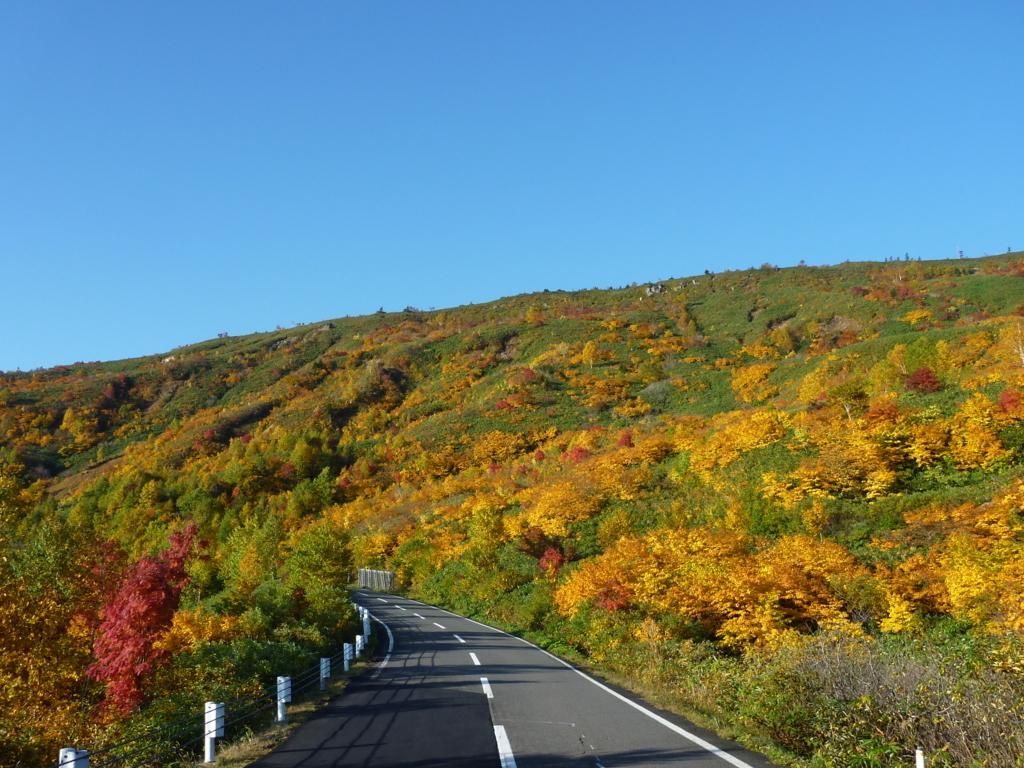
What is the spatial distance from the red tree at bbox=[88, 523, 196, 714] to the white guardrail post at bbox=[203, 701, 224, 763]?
15.6 feet

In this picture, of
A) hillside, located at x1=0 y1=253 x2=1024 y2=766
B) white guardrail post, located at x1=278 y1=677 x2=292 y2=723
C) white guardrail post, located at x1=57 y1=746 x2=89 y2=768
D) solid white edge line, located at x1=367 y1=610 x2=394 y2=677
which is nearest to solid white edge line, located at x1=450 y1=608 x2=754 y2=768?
hillside, located at x1=0 y1=253 x2=1024 y2=766

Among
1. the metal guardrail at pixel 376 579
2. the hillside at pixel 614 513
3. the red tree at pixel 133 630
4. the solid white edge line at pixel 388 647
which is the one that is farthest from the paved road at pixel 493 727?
the metal guardrail at pixel 376 579

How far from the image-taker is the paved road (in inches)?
314

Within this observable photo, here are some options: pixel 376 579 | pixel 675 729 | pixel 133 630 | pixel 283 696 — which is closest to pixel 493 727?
pixel 675 729

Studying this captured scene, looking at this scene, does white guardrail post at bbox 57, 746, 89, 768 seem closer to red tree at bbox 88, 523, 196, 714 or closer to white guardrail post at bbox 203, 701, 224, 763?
white guardrail post at bbox 203, 701, 224, 763

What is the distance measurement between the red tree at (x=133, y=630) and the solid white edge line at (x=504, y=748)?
25.3 ft

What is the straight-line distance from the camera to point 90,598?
13898mm

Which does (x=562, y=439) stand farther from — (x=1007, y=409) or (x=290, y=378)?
(x=290, y=378)

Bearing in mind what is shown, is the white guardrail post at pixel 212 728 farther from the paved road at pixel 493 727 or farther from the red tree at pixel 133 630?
the red tree at pixel 133 630

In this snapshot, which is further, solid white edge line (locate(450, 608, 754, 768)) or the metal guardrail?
the metal guardrail

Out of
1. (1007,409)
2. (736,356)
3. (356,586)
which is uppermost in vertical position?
(736,356)

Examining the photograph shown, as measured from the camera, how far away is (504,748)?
8.49 meters

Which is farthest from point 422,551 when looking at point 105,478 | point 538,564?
point 105,478

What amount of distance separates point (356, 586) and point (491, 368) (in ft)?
173
